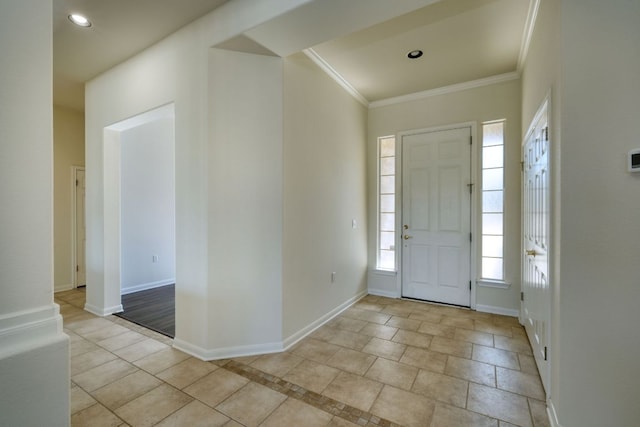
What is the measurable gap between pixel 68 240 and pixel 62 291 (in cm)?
83

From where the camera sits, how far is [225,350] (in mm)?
2596

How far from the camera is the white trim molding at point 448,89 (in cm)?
353

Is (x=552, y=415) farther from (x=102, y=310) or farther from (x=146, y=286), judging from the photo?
(x=146, y=286)

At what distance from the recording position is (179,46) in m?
2.75

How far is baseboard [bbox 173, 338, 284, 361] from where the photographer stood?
2563mm

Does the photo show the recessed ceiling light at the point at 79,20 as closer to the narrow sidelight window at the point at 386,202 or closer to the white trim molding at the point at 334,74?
the white trim molding at the point at 334,74

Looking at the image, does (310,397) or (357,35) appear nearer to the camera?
(310,397)

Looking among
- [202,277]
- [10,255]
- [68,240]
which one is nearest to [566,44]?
[10,255]

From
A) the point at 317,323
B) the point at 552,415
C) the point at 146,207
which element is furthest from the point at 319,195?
the point at 146,207

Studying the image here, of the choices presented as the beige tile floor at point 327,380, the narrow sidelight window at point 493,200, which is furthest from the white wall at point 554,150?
the narrow sidelight window at point 493,200

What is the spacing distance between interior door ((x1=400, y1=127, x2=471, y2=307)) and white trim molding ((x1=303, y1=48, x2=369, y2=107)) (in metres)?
0.87

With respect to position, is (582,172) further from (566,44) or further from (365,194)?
(365,194)

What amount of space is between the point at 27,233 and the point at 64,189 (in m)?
4.90

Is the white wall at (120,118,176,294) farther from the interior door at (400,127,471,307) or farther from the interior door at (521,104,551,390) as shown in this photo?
the interior door at (521,104,551,390)
